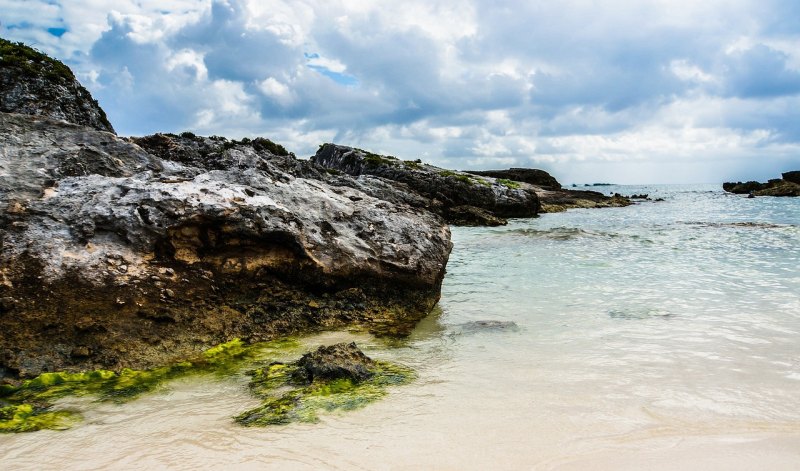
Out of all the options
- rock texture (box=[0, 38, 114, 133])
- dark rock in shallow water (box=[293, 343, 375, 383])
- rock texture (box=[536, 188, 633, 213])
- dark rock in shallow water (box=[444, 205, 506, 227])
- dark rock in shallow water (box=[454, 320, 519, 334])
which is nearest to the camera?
dark rock in shallow water (box=[293, 343, 375, 383])

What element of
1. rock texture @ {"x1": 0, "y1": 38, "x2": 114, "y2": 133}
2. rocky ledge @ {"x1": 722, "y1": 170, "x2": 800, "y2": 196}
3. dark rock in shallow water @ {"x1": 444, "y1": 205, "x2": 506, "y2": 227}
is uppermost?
rock texture @ {"x1": 0, "y1": 38, "x2": 114, "y2": 133}

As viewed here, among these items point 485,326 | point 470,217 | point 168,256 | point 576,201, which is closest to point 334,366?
point 168,256

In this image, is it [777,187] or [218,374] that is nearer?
[218,374]

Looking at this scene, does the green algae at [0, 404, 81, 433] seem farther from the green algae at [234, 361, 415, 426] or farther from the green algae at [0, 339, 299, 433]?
the green algae at [234, 361, 415, 426]

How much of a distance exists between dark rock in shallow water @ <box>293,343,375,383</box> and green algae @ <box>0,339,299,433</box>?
99 centimetres

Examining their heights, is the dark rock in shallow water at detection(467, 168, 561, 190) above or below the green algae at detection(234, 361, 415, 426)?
above

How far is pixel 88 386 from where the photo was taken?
17.0 feet

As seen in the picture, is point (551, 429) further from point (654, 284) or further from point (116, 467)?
point (654, 284)

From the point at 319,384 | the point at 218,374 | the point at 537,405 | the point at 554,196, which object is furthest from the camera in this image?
the point at 554,196

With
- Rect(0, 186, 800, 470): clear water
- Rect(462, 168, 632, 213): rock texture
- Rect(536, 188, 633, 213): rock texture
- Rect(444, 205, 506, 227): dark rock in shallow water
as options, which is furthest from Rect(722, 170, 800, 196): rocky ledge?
Rect(0, 186, 800, 470): clear water

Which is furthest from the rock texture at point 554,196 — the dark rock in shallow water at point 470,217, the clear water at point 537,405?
the clear water at point 537,405

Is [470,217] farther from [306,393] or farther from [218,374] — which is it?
[306,393]

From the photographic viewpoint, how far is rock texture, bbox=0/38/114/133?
9320mm

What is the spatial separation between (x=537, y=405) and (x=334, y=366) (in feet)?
6.79
